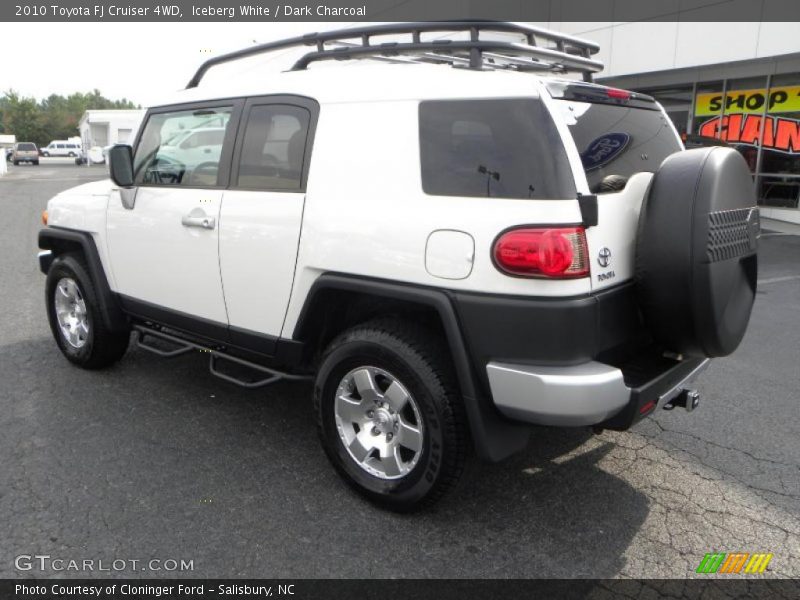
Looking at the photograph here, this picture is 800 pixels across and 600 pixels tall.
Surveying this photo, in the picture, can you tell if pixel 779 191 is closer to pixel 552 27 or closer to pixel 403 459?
pixel 552 27

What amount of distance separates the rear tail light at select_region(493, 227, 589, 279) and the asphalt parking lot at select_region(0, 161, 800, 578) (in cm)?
122

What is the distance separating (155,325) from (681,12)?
13.3m

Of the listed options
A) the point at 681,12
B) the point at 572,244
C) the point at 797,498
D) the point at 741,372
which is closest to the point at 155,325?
the point at 572,244

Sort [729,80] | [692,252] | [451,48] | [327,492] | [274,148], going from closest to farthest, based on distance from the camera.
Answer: [692,252] < [451,48] < [327,492] < [274,148] < [729,80]

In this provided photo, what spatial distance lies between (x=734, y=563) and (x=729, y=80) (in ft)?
48.1

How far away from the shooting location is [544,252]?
2447 millimetres

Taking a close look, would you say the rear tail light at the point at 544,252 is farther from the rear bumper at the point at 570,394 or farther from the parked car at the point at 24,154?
the parked car at the point at 24,154

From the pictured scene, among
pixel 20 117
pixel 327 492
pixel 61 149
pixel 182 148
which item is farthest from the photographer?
pixel 20 117

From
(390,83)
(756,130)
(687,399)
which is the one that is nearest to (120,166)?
(390,83)

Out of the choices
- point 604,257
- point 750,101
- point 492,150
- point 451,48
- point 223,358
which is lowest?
point 223,358

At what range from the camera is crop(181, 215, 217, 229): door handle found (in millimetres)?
3535

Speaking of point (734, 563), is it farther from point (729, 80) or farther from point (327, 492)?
point (729, 80)

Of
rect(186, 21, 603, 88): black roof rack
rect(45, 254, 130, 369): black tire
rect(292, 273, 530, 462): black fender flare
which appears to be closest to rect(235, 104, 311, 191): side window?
rect(186, 21, 603, 88): black roof rack

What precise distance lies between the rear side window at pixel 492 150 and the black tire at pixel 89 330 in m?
2.86
